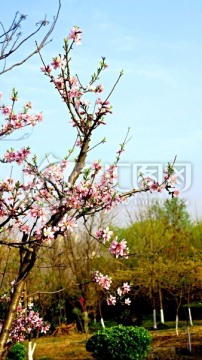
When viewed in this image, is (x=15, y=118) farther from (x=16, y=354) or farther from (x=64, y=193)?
(x=16, y=354)

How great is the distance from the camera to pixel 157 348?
50.9ft

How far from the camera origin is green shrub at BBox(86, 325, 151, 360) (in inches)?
516

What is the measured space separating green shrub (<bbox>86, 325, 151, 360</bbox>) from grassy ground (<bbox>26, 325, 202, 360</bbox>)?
43.7 inches

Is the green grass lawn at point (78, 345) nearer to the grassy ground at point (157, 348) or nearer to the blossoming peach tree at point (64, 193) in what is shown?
the grassy ground at point (157, 348)

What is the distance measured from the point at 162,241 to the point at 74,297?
4.99 meters

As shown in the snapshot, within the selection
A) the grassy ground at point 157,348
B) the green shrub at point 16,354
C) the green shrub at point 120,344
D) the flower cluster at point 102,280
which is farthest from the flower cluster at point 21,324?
the grassy ground at point 157,348

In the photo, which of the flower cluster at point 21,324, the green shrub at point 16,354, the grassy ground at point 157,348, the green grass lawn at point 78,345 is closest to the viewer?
the flower cluster at point 21,324

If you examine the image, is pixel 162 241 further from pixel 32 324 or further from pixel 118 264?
pixel 32 324

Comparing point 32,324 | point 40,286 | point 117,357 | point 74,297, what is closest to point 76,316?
point 74,297

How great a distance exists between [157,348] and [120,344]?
279 centimetres

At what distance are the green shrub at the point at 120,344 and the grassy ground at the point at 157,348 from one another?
43.7 inches

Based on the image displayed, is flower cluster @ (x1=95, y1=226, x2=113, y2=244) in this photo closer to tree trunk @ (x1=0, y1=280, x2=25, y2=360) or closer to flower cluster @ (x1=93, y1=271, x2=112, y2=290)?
flower cluster @ (x1=93, y1=271, x2=112, y2=290)

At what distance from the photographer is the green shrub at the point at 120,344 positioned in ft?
43.0

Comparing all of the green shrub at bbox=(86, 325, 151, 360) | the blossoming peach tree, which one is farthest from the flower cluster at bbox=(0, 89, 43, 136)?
the green shrub at bbox=(86, 325, 151, 360)
